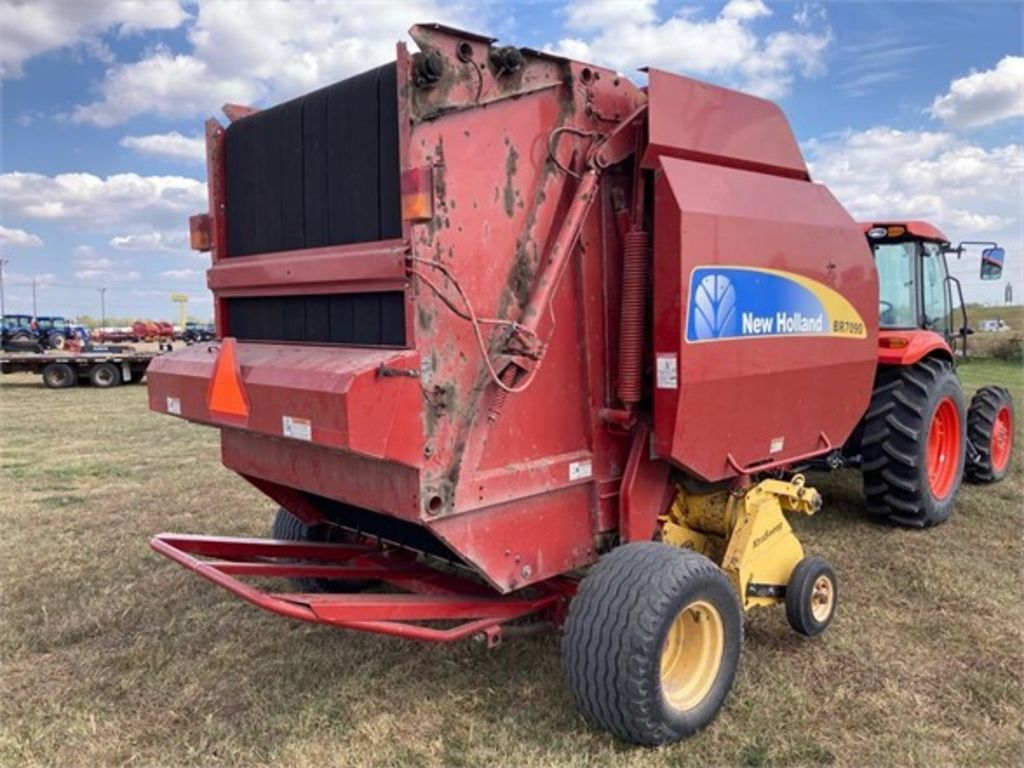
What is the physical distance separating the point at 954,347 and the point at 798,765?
5120mm

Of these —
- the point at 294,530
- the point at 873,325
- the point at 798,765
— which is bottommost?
the point at 798,765

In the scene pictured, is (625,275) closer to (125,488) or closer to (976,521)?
(976,521)

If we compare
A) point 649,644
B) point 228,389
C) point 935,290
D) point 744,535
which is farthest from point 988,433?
point 228,389

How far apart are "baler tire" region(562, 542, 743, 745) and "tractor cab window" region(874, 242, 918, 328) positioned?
144 inches

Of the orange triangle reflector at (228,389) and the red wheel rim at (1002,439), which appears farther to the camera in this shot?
the red wheel rim at (1002,439)

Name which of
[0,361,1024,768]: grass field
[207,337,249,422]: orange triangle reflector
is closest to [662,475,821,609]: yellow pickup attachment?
[0,361,1024,768]: grass field

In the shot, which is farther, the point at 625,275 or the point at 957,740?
the point at 625,275

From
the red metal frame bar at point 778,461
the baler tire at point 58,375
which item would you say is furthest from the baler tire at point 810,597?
the baler tire at point 58,375

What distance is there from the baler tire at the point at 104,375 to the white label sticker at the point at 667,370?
18095mm

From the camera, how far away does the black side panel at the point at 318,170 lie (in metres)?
2.93

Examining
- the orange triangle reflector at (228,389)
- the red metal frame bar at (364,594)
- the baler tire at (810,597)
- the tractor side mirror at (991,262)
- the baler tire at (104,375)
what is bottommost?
the baler tire at (810,597)

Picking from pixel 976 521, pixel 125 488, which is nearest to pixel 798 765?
pixel 976 521

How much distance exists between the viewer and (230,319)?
375cm

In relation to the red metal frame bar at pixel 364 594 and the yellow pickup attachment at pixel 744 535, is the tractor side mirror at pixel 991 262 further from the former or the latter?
the red metal frame bar at pixel 364 594
